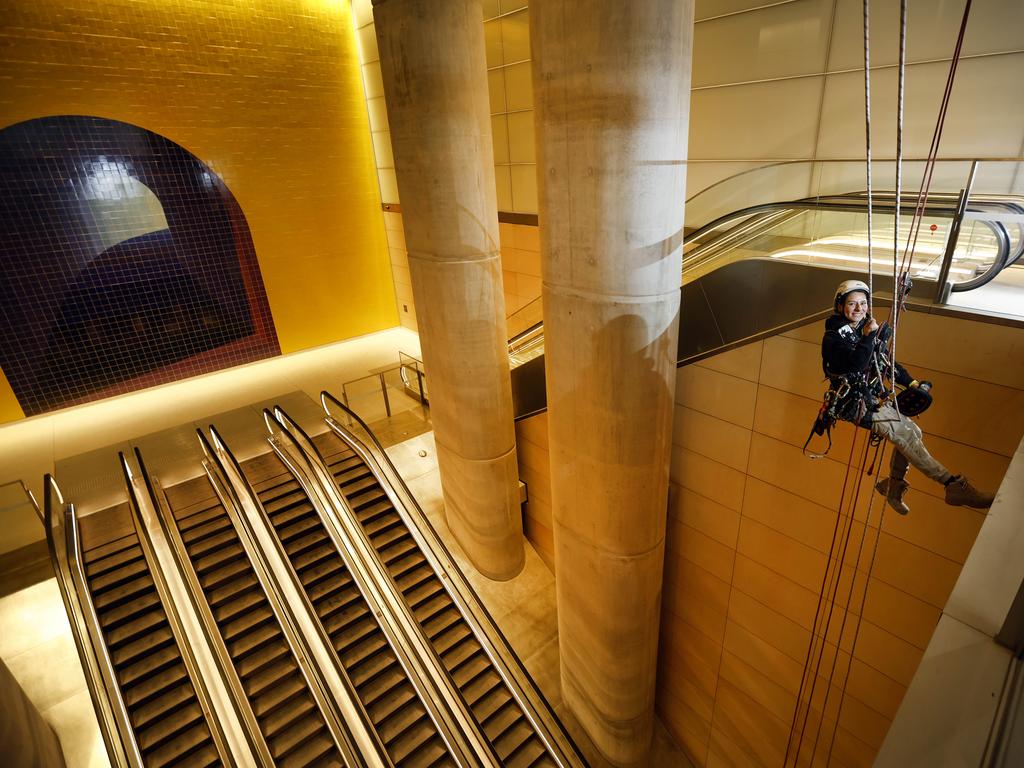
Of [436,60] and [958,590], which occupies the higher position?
[436,60]

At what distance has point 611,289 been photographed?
368 centimetres

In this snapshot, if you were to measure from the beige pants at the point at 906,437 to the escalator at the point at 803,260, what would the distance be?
88 cm

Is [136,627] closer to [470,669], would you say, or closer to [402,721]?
[402,721]

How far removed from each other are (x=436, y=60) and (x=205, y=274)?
20.7 ft

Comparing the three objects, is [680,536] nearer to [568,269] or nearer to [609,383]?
[609,383]

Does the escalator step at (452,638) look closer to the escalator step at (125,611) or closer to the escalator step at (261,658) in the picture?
the escalator step at (261,658)

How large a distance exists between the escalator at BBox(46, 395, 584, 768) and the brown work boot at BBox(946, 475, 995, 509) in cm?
462

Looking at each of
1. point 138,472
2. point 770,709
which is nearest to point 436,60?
point 138,472

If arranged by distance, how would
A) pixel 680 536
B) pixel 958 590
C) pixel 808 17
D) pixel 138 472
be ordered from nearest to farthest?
pixel 958 590, pixel 808 17, pixel 680 536, pixel 138 472

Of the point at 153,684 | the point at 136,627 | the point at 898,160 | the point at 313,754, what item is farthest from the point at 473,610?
the point at 898,160

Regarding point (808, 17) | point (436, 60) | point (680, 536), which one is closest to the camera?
point (808, 17)

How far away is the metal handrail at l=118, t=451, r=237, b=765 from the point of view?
462 cm

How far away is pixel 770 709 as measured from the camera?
518cm

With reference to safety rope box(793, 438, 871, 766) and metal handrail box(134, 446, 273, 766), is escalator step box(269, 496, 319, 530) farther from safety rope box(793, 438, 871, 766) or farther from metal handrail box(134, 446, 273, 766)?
safety rope box(793, 438, 871, 766)
